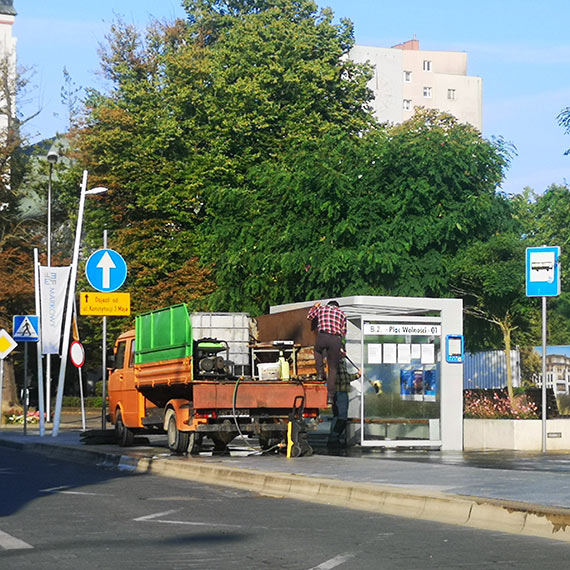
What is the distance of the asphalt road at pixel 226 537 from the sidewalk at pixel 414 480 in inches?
13.8

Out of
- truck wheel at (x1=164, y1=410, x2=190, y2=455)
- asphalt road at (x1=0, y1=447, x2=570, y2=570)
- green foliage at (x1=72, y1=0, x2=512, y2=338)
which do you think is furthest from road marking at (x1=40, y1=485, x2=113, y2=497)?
green foliage at (x1=72, y1=0, x2=512, y2=338)

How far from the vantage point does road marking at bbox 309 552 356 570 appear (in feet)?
28.8

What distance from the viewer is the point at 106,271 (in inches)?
1051

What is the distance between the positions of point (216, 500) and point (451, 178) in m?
22.9

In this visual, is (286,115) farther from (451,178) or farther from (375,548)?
(375,548)

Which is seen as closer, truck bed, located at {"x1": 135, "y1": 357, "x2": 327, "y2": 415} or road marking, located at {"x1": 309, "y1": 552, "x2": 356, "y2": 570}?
road marking, located at {"x1": 309, "y1": 552, "x2": 356, "y2": 570}

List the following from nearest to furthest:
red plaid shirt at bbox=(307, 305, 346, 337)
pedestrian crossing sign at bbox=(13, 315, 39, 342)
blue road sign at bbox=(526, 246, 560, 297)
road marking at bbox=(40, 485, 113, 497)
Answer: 1. road marking at bbox=(40, 485, 113, 497)
2. red plaid shirt at bbox=(307, 305, 346, 337)
3. blue road sign at bbox=(526, 246, 560, 297)
4. pedestrian crossing sign at bbox=(13, 315, 39, 342)

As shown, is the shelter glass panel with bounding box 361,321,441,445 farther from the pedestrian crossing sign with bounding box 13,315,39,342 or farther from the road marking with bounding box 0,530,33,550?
the road marking with bounding box 0,530,33,550

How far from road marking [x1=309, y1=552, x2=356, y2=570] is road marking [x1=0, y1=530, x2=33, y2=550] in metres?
2.37

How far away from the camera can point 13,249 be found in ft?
190

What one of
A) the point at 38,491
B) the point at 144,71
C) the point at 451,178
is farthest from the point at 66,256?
the point at 38,491

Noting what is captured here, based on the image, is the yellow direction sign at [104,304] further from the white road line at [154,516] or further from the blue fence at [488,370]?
the blue fence at [488,370]

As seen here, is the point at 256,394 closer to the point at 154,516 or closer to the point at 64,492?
the point at 64,492

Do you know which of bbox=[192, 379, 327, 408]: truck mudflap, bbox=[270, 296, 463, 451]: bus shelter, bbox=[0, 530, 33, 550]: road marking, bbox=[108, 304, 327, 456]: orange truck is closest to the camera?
bbox=[0, 530, 33, 550]: road marking
